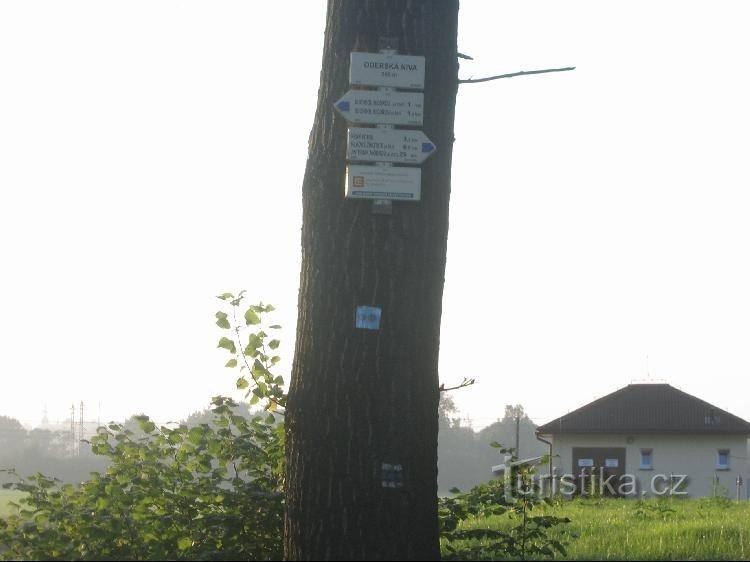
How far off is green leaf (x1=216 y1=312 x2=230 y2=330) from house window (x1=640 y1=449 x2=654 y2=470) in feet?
139

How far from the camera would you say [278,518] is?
18.5 ft

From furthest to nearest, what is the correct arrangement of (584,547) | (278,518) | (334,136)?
(584,547), (278,518), (334,136)

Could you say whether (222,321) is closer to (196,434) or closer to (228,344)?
(228,344)

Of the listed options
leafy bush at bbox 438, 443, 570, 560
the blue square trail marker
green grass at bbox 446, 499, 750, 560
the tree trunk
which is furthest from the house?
the blue square trail marker

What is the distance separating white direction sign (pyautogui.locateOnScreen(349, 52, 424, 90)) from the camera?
5.15 m

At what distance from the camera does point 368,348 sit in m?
4.82

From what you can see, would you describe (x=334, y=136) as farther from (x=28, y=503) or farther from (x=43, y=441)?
(x=43, y=441)

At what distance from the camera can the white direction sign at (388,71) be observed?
5152mm

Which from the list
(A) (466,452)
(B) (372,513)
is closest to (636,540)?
(B) (372,513)

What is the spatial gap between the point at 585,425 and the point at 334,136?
141ft

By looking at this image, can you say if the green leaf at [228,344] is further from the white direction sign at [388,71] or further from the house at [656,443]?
the house at [656,443]

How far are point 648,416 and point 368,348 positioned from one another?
45.4 meters

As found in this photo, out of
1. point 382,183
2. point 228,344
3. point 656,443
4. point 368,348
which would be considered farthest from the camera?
point 656,443

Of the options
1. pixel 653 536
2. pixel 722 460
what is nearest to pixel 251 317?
pixel 653 536
